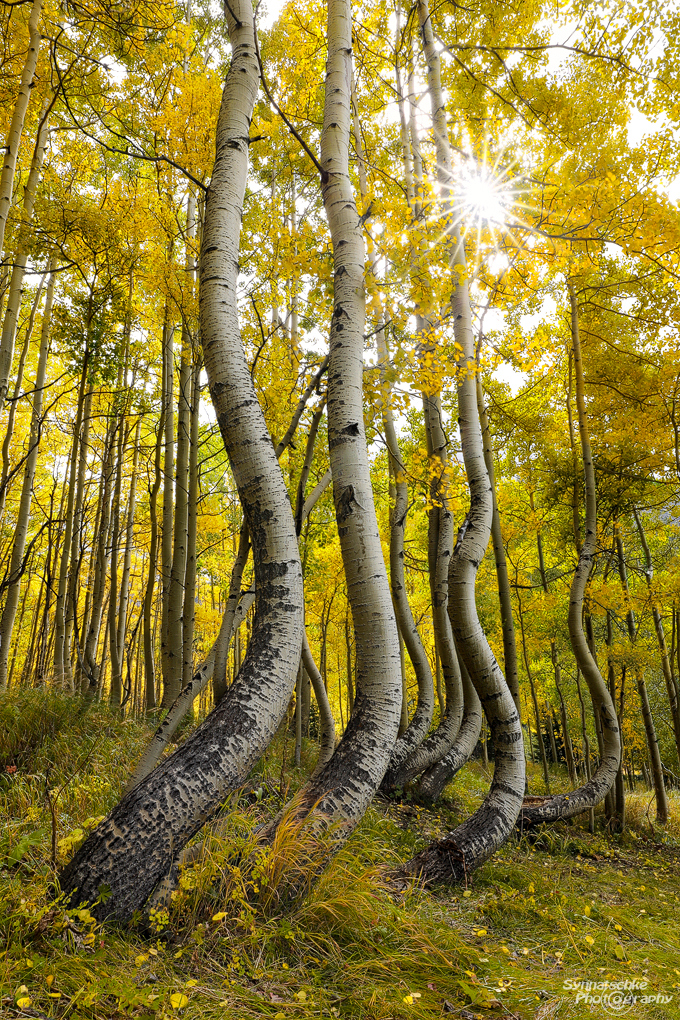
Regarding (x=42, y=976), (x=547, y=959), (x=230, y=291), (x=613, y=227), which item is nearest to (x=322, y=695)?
(x=547, y=959)

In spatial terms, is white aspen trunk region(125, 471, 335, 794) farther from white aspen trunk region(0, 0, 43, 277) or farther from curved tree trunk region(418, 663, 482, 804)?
curved tree trunk region(418, 663, 482, 804)

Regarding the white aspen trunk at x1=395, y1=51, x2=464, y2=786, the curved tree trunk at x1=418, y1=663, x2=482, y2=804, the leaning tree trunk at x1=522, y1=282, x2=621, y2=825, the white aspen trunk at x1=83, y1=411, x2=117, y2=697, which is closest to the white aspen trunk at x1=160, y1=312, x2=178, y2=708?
the white aspen trunk at x1=83, y1=411, x2=117, y2=697

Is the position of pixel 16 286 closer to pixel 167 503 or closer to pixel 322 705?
pixel 167 503

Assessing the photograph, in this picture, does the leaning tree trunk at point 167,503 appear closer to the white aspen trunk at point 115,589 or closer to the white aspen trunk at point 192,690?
the white aspen trunk at point 115,589

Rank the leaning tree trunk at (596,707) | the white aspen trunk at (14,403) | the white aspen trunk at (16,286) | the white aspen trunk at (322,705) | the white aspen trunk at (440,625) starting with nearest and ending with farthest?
the white aspen trunk at (16,286) → the white aspen trunk at (322,705) → the white aspen trunk at (14,403) → the white aspen trunk at (440,625) → the leaning tree trunk at (596,707)

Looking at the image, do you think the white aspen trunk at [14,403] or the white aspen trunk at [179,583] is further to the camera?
the white aspen trunk at [179,583]

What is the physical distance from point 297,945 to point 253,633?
124 centimetres

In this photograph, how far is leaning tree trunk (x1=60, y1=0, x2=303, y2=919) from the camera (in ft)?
5.55

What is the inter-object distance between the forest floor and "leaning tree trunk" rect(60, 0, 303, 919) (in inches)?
7.0

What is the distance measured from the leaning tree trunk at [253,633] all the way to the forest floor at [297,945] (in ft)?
0.58

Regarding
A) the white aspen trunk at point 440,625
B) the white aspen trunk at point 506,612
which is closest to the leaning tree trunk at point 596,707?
the white aspen trunk at point 506,612

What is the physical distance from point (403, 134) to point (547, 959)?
8233mm

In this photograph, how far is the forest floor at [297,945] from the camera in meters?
1.48

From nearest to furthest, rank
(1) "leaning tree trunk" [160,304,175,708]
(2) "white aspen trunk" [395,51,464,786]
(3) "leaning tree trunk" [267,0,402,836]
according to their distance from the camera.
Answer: (3) "leaning tree trunk" [267,0,402,836]
(2) "white aspen trunk" [395,51,464,786]
(1) "leaning tree trunk" [160,304,175,708]
